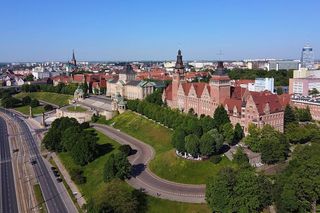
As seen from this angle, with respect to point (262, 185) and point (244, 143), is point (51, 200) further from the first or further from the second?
point (244, 143)

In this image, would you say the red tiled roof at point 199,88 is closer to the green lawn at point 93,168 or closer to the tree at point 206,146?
the green lawn at point 93,168

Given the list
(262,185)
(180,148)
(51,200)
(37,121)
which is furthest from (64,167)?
(37,121)

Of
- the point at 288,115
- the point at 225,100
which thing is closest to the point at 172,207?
the point at 225,100

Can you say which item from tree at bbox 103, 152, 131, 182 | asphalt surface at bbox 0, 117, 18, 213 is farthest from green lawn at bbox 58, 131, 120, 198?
asphalt surface at bbox 0, 117, 18, 213

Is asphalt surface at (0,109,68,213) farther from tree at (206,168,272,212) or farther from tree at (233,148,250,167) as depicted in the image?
tree at (233,148,250,167)

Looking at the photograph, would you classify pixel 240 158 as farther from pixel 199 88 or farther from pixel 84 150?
pixel 199 88

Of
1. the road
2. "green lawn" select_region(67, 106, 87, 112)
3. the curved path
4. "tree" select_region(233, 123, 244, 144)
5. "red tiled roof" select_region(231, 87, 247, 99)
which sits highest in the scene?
"red tiled roof" select_region(231, 87, 247, 99)
